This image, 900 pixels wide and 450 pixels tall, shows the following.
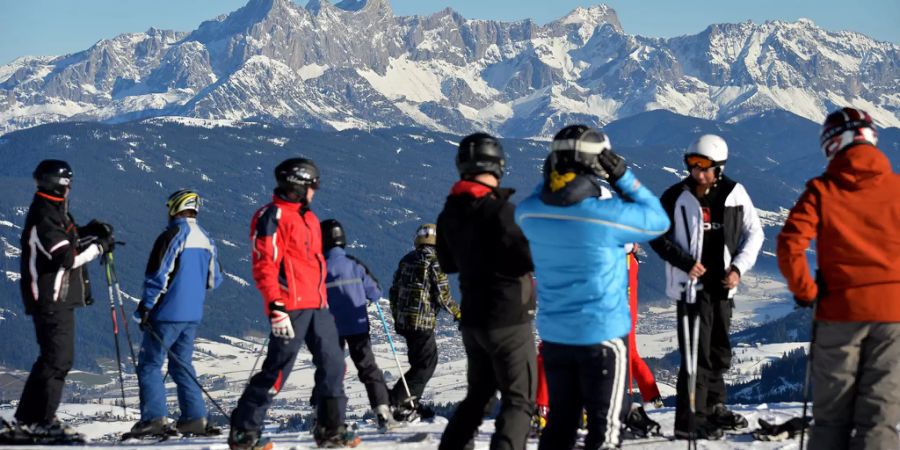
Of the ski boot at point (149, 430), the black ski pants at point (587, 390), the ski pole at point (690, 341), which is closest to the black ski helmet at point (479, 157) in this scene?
the black ski pants at point (587, 390)

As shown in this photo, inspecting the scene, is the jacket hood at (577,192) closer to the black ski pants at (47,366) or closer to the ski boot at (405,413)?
the black ski pants at (47,366)

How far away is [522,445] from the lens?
739 cm

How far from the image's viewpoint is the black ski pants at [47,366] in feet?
35.0

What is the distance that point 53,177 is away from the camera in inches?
421

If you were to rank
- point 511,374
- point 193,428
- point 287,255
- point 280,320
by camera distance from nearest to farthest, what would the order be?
point 511,374 < point 280,320 < point 287,255 < point 193,428

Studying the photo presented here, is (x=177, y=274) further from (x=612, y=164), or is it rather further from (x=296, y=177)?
(x=612, y=164)

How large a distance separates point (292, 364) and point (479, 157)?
10.7 feet

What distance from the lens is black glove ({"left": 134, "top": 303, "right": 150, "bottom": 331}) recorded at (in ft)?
36.4

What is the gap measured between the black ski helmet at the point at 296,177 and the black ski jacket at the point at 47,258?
2571mm

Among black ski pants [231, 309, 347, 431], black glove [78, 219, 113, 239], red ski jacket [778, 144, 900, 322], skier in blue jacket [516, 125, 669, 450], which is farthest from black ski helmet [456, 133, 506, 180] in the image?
black glove [78, 219, 113, 239]

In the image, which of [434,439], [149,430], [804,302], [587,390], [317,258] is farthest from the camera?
[149,430]

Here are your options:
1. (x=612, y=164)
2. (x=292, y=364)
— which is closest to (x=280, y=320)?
(x=292, y=364)

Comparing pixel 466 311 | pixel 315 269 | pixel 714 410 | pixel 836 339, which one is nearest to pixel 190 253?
→ pixel 315 269

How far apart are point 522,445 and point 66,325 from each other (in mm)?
5551
